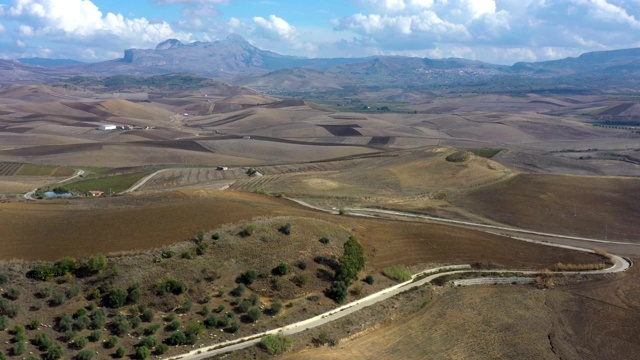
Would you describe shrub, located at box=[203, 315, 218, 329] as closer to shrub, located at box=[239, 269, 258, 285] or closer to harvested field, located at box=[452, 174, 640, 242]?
shrub, located at box=[239, 269, 258, 285]

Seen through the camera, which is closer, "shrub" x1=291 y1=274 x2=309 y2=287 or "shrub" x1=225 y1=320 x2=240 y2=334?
"shrub" x1=225 y1=320 x2=240 y2=334

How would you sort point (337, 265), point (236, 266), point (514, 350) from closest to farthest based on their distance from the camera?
1. point (514, 350)
2. point (236, 266)
3. point (337, 265)

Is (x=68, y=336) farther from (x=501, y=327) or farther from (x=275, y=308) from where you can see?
(x=501, y=327)

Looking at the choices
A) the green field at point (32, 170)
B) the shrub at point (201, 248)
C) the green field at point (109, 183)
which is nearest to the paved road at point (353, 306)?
the shrub at point (201, 248)

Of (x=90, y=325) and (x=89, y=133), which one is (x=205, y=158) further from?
(x=90, y=325)

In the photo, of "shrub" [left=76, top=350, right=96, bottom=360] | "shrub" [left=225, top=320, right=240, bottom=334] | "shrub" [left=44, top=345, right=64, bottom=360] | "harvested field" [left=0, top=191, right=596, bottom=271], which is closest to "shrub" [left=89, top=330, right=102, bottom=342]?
"shrub" [left=76, top=350, right=96, bottom=360]

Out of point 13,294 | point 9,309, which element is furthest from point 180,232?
point 9,309

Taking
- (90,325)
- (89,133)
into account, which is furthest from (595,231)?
(89,133)
